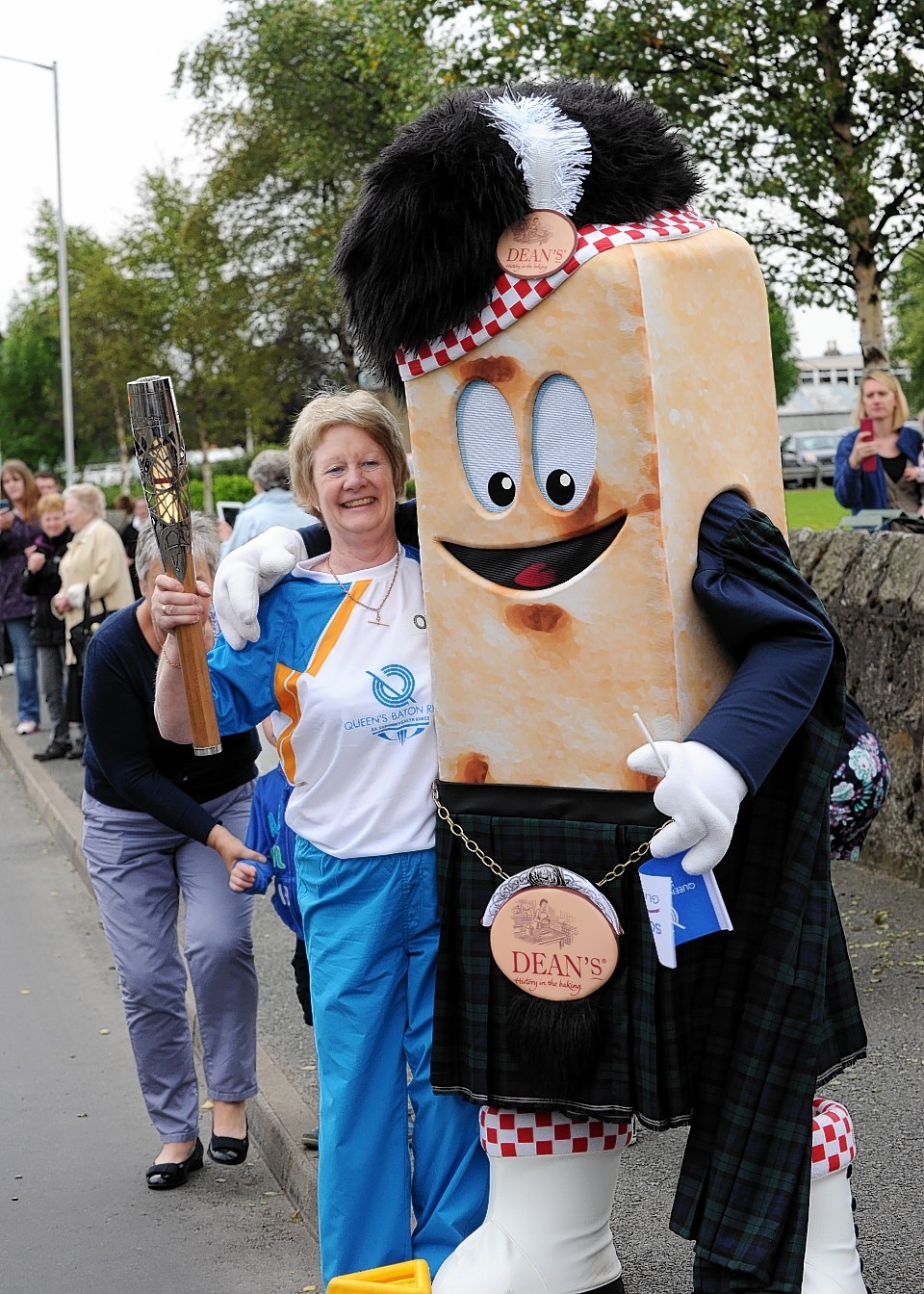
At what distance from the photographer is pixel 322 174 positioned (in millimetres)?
29203

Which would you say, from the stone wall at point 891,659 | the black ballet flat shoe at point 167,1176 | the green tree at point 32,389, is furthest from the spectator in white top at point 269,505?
the green tree at point 32,389

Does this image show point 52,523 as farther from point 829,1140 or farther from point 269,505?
point 829,1140

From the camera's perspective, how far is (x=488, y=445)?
270 cm

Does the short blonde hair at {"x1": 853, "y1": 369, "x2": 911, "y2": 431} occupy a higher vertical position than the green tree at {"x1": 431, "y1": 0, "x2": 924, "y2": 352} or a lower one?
lower

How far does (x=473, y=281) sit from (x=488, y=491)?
14.9 inches

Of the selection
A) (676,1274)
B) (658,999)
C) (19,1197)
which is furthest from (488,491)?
(19,1197)

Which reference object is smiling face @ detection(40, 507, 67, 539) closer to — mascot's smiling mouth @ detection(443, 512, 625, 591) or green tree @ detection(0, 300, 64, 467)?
mascot's smiling mouth @ detection(443, 512, 625, 591)

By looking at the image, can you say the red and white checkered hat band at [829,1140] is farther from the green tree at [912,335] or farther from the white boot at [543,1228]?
the green tree at [912,335]

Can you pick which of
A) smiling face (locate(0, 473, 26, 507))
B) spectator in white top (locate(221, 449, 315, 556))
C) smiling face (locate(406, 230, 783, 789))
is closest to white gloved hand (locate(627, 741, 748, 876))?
smiling face (locate(406, 230, 783, 789))

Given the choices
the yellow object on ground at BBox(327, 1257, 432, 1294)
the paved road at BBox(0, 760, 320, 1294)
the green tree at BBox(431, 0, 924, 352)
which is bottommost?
the paved road at BBox(0, 760, 320, 1294)

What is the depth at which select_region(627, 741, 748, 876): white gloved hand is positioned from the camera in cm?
234

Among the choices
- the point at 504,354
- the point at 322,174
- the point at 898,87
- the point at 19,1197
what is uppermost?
the point at 322,174

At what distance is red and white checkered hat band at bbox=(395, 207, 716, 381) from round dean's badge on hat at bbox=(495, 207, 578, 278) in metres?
0.01

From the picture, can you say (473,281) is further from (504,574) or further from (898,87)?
A: (898,87)
